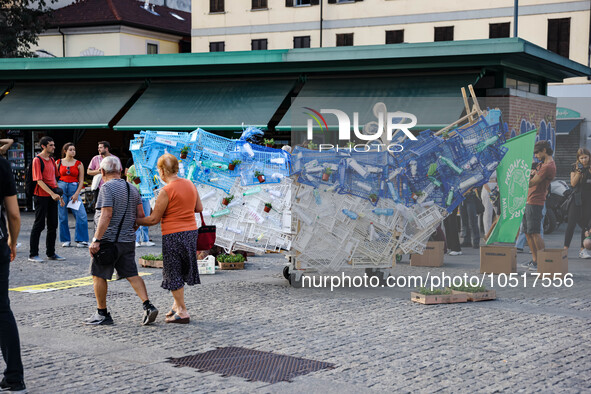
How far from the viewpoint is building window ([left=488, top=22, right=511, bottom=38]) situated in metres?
40.2

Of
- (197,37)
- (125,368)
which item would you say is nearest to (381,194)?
(125,368)

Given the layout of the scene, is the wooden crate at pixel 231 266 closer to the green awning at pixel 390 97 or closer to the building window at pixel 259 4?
the green awning at pixel 390 97

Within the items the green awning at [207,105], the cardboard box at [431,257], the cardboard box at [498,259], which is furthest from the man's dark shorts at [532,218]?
the green awning at [207,105]

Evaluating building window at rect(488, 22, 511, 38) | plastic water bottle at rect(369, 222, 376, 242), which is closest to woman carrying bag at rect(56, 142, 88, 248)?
plastic water bottle at rect(369, 222, 376, 242)

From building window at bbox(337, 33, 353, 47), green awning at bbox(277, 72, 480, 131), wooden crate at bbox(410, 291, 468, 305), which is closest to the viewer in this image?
wooden crate at bbox(410, 291, 468, 305)

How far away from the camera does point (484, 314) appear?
8.29 metres

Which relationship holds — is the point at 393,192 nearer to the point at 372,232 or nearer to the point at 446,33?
the point at 372,232

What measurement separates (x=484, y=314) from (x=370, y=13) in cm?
3732

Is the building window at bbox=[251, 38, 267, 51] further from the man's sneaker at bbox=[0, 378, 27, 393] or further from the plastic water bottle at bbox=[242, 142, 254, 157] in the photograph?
the man's sneaker at bbox=[0, 378, 27, 393]

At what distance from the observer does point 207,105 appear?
20.9 m

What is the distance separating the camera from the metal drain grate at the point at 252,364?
19.4 feet

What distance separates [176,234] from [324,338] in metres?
1.86

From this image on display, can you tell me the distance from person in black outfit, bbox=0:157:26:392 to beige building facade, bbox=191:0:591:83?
35078mm

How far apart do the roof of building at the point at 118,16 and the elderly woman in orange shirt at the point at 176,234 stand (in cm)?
4442
